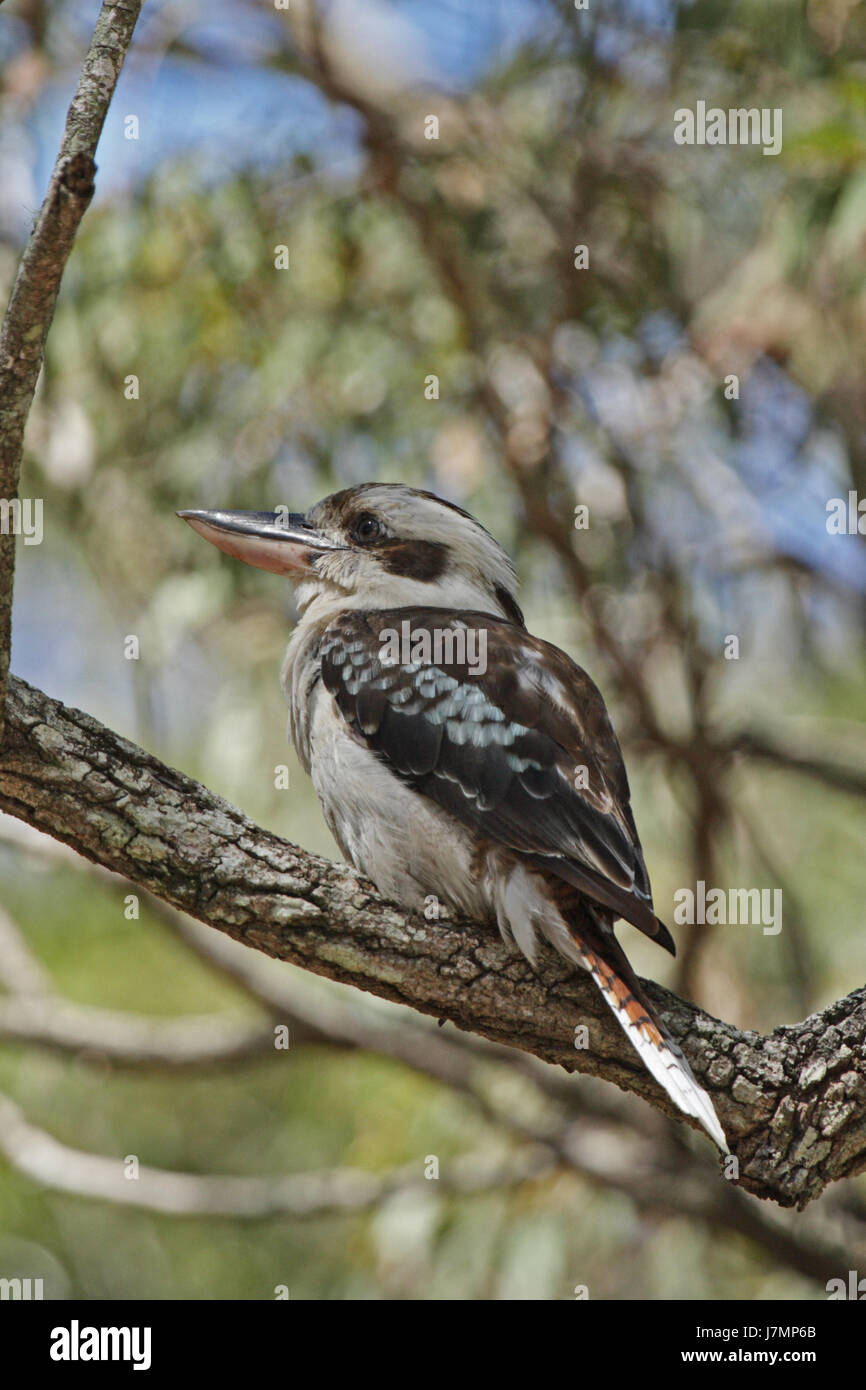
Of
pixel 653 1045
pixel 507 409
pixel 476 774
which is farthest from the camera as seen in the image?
pixel 507 409

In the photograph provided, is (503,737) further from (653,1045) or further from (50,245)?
(50,245)

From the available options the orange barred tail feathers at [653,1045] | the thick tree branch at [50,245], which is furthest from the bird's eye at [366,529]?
the thick tree branch at [50,245]

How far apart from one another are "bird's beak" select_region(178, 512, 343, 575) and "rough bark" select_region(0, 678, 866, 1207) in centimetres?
86

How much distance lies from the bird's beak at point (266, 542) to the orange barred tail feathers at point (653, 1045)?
3.67ft

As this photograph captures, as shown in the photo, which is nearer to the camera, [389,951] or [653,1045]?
[653,1045]

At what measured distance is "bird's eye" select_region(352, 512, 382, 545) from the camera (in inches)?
124

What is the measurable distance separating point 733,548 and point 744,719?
1.92 ft

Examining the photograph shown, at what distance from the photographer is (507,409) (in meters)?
4.59

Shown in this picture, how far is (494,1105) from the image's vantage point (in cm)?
462

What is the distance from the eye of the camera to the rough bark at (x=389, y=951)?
7.32ft

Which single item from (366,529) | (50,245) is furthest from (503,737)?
(50,245)

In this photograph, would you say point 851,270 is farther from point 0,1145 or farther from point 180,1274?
point 180,1274

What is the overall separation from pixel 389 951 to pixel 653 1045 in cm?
42

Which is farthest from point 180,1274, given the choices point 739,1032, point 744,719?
point 739,1032
